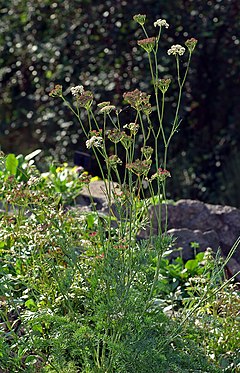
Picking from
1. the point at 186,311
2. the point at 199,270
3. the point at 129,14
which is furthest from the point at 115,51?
the point at 186,311

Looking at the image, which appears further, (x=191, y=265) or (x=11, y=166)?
(x=11, y=166)

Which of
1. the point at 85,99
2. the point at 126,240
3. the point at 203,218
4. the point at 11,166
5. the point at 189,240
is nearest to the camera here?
the point at 85,99

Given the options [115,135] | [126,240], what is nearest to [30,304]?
[126,240]

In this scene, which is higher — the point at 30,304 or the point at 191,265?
the point at 30,304

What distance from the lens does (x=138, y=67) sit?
270 inches

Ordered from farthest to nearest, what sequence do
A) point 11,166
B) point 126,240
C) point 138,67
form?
point 138,67 → point 11,166 → point 126,240

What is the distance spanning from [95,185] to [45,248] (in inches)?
70.7

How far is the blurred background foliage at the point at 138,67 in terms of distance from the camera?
6.84 meters

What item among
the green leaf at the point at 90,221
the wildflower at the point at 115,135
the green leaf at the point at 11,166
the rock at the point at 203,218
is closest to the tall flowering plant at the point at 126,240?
the wildflower at the point at 115,135

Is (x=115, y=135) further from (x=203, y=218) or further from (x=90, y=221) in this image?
(x=203, y=218)

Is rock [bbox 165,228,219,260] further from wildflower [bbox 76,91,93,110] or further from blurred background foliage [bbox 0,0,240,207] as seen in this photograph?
blurred background foliage [bbox 0,0,240,207]

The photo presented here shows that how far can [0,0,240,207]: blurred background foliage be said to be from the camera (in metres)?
6.84

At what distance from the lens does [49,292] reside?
10.4ft

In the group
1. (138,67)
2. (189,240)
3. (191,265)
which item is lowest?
(138,67)
